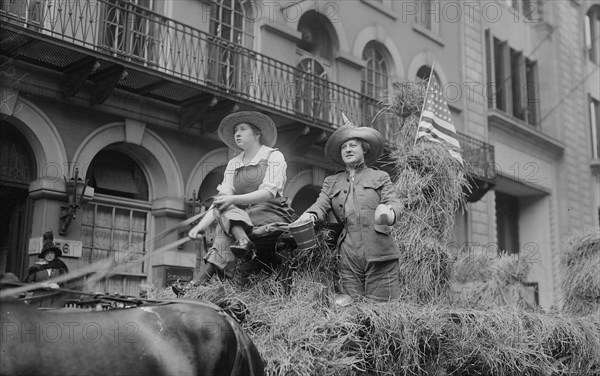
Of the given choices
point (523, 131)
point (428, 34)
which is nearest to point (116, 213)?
point (428, 34)

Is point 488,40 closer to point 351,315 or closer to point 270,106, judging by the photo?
point 270,106

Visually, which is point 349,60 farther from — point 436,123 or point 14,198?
point 436,123

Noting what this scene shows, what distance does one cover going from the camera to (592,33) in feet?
84.5

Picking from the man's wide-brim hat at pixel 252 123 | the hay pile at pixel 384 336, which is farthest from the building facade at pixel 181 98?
the hay pile at pixel 384 336

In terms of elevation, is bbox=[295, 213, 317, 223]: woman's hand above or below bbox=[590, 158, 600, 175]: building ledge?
below

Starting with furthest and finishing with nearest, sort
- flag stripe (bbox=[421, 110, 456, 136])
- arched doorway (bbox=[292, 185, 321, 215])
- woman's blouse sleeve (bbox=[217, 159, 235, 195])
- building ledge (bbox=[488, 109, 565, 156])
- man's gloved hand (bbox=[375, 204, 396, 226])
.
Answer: building ledge (bbox=[488, 109, 565, 156]), arched doorway (bbox=[292, 185, 321, 215]), flag stripe (bbox=[421, 110, 456, 136]), woman's blouse sleeve (bbox=[217, 159, 235, 195]), man's gloved hand (bbox=[375, 204, 396, 226])

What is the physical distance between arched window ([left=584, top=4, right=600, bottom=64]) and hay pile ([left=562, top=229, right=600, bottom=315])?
1964 centimetres

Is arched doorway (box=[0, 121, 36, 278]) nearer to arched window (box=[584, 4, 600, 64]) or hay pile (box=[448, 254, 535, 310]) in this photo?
hay pile (box=[448, 254, 535, 310])

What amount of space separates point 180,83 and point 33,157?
7.97ft

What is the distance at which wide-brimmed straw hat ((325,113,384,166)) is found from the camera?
530 cm

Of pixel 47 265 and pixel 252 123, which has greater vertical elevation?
pixel 252 123

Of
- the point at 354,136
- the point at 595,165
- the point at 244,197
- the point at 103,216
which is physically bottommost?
the point at 244,197

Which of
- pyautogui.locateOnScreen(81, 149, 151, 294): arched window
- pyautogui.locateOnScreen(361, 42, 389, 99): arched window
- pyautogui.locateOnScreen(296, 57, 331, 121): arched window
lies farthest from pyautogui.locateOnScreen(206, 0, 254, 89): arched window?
pyautogui.locateOnScreen(361, 42, 389, 99): arched window

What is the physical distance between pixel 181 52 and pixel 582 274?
24.0 feet
